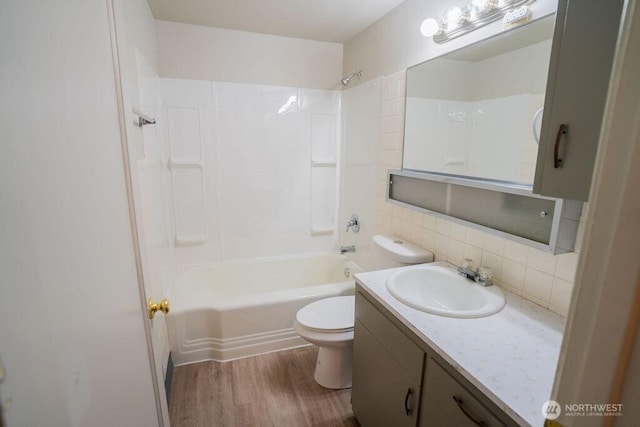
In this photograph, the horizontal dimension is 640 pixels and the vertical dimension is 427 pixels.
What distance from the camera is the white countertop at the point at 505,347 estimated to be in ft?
2.68

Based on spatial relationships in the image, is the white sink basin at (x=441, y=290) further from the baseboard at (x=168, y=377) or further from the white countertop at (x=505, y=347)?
the baseboard at (x=168, y=377)

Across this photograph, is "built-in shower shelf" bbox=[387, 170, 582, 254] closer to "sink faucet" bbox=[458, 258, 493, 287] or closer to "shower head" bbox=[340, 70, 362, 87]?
"sink faucet" bbox=[458, 258, 493, 287]

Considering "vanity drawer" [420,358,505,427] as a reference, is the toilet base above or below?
below

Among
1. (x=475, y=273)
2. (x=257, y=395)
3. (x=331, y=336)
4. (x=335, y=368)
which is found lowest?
(x=257, y=395)

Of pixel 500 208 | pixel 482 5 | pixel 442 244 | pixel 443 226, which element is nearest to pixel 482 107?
pixel 482 5

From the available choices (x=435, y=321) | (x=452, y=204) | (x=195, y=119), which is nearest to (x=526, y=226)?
(x=452, y=204)

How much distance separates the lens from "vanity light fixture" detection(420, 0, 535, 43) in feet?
4.34

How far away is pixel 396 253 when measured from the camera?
1.88 metres

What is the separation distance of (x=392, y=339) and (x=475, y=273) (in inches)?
21.5

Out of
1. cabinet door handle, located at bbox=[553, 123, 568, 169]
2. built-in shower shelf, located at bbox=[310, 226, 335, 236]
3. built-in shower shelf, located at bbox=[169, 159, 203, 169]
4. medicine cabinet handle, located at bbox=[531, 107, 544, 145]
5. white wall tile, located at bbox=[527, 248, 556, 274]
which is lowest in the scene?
built-in shower shelf, located at bbox=[310, 226, 335, 236]

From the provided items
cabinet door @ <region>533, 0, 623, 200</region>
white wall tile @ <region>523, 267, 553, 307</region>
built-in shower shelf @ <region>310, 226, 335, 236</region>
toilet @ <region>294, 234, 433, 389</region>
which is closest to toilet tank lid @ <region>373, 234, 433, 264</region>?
toilet @ <region>294, 234, 433, 389</region>

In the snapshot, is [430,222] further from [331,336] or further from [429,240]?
[331,336]

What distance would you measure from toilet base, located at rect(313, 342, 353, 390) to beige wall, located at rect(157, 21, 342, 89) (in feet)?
7.45

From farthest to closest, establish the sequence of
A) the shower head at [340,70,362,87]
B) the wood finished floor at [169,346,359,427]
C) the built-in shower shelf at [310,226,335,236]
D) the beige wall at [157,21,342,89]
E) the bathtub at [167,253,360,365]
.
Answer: the built-in shower shelf at [310,226,335,236], the shower head at [340,70,362,87], the beige wall at [157,21,342,89], the bathtub at [167,253,360,365], the wood finished floor at [169,346,359,427]
